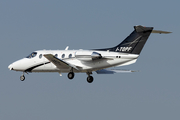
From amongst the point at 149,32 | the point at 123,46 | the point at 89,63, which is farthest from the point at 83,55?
the point at 149,32

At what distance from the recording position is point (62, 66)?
39125 mm

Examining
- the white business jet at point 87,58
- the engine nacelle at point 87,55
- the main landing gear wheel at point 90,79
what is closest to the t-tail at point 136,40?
the white business jet at point 87,58

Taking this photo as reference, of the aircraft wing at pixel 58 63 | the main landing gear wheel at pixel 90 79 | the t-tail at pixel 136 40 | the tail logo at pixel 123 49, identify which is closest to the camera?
the t-tail at pixel 136 40

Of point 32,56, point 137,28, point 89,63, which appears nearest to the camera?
point 137,28

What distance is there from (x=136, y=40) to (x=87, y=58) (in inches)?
177

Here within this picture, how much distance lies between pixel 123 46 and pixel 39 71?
853cm

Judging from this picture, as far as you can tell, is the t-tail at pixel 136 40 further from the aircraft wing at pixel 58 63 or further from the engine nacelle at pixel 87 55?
the aircraft wing at pixel 58 63

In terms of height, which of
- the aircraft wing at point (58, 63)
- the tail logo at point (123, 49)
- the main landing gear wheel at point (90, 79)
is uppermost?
the tail logo at point (123, 49)

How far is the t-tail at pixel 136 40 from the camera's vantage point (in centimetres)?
3638

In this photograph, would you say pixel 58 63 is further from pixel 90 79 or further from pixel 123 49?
pixel 123 49

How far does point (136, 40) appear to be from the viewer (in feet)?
121

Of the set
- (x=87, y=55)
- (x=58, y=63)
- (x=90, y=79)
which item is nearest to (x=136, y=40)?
(x=87, y=55)

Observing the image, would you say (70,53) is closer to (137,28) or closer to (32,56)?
(32,56)

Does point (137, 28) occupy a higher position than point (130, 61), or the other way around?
point (137, 28)
